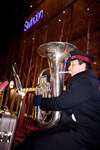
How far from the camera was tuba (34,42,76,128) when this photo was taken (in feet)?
14.0

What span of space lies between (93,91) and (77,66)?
0.55 meters

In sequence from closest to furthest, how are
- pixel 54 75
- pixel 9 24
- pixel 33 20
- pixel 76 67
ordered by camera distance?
pixel 76 67 < pixel 54 75 < pixel 33 20 < pixel 9 24

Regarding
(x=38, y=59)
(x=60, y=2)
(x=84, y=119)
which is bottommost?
(x=84, y=119)

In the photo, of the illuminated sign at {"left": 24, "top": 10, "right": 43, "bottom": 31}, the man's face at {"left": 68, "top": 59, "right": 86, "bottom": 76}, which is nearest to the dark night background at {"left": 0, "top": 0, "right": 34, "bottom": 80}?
the illuminated sign at {"left": 24, "top": 10, "right": 43, "bottom": 31}

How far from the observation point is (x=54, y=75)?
4539mm

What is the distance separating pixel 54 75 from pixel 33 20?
9.71m

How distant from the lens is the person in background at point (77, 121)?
8.24 feet

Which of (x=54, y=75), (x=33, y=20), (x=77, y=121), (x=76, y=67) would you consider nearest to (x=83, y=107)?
(x=77, y=121)

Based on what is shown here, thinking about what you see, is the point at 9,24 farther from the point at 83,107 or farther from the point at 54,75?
the point at 83,107

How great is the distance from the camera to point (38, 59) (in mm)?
11547

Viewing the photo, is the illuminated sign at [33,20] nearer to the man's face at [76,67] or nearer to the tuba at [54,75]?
the tuba at [54,75]

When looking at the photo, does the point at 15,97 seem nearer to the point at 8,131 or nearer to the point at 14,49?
the point at 14,49

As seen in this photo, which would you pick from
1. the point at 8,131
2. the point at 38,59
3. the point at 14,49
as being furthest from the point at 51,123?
the point at 14,49

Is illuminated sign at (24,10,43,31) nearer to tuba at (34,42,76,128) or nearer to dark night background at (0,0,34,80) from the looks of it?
dark night background at (0,0,34,80)
